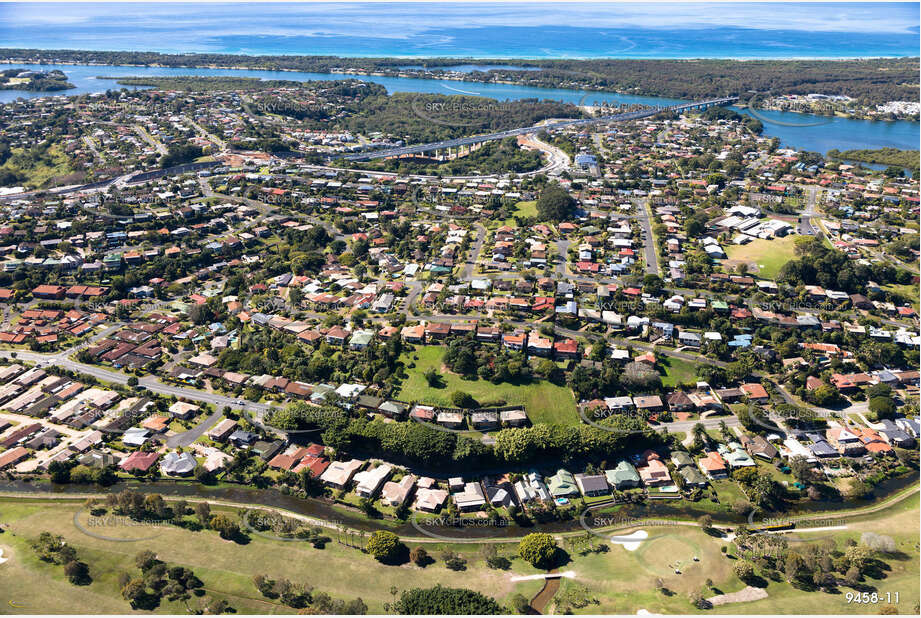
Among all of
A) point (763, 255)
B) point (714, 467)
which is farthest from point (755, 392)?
point (763, 255)

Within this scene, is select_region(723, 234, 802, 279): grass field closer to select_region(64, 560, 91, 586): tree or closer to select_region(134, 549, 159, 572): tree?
select_region(134, 549, 159, 572): tree

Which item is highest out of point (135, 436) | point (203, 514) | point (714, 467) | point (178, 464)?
point (714, 467)

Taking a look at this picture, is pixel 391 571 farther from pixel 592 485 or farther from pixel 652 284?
pixel 652 284

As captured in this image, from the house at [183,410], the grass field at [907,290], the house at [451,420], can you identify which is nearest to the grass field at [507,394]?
the house at [451,420]

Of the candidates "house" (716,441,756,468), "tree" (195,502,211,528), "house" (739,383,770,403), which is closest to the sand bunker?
"house" (716,441,756,468)

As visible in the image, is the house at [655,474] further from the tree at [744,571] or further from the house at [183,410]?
the house at [183,410]

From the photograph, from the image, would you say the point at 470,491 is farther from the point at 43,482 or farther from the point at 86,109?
the point at 86,109
